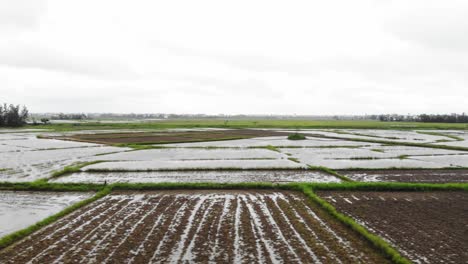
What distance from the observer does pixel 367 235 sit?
7.14 metres

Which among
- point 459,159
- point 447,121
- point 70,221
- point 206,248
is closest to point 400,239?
point 206,248

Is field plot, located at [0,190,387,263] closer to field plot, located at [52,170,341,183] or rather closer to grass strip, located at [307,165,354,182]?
field plot, located at [52,170,341,183]

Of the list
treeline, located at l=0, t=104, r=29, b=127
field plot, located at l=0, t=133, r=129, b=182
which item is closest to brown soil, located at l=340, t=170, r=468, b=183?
field plot, located at l=0, t=133, r=129, b=182

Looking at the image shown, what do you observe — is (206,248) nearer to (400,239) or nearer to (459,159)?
(400,239)

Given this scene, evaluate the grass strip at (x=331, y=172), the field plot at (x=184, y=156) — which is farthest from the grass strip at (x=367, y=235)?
the field plot at (x=184, y=156)

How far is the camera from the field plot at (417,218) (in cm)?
648

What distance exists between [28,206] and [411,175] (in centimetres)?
1618

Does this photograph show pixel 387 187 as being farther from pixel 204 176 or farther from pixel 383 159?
pixel 383 159

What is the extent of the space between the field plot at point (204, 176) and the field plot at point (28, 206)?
91.3 inches

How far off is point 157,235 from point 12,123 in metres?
73.1

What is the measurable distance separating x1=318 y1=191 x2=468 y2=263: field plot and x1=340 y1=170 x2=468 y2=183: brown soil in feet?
8.57

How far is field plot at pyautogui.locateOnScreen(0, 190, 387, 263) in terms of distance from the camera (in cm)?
621

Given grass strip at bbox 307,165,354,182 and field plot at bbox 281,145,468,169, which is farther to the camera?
field plot at bbox 281,145,468,169

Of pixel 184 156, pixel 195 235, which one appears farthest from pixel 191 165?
pixel 195 235
